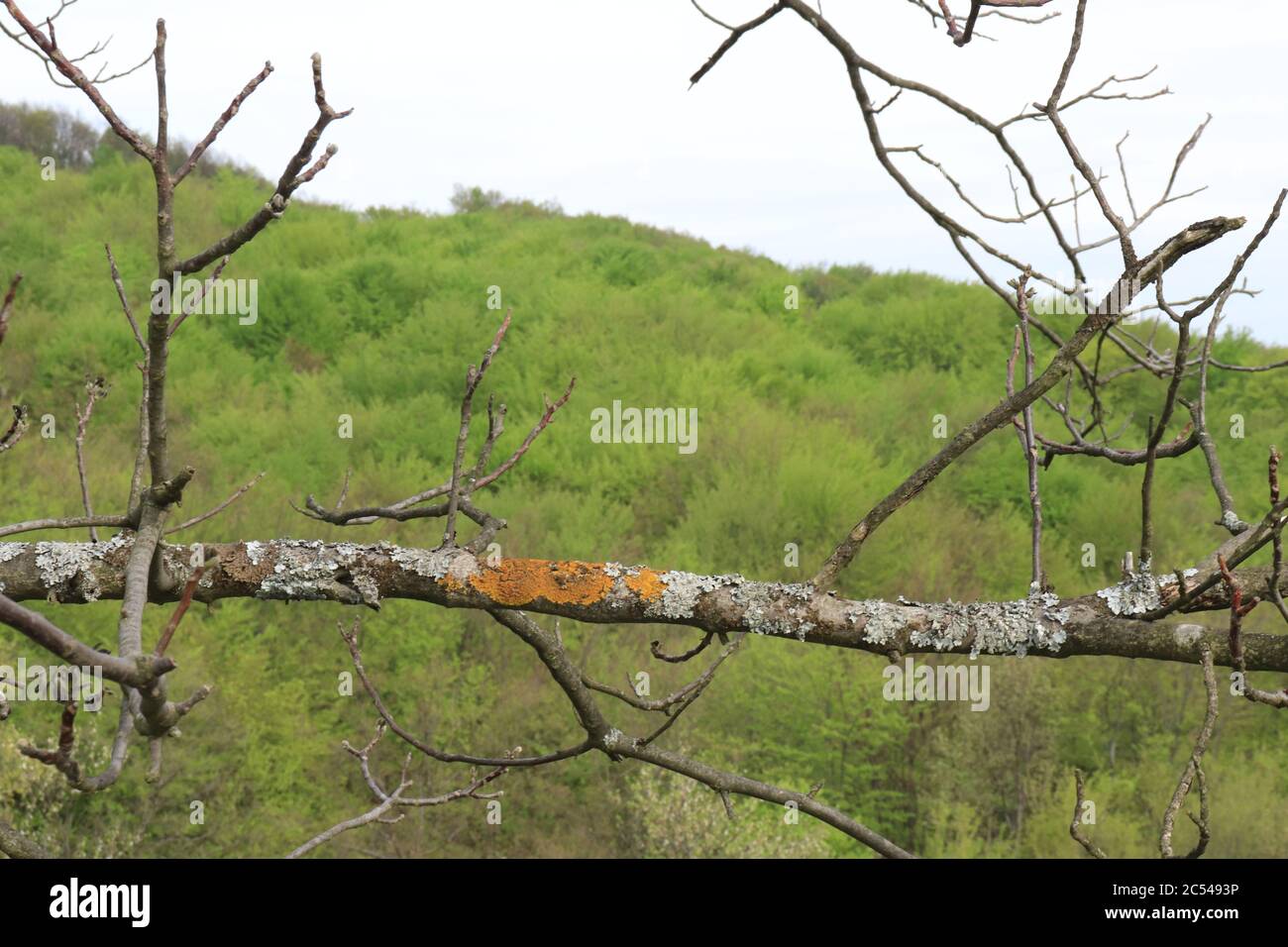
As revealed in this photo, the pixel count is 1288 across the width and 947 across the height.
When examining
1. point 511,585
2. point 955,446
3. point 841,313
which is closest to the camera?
point 955,446

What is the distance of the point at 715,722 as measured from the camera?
21.4 metres

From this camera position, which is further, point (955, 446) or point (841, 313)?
point (841, 313)

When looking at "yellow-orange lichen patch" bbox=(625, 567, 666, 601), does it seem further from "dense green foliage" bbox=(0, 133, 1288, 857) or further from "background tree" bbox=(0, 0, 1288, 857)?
"dense green foliage" bbox=(0, 133, 1288, 857)

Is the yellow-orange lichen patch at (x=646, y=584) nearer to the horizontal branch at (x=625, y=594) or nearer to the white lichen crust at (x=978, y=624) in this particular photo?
the horizontal branch at (x=625, y=594)

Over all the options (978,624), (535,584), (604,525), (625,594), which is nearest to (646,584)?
(625,594)

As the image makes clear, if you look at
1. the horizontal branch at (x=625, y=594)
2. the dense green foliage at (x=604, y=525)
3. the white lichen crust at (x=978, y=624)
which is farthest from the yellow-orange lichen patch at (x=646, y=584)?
the dense green foliage at (x=604, y=525)

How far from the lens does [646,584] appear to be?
2.45 meters

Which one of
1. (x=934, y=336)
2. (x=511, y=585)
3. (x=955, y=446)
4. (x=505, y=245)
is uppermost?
(x=505, y=245)

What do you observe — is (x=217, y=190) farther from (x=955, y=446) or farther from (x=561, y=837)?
(x=955, y=446)

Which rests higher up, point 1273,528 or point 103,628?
point 1273,528

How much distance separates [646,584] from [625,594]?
5 cm

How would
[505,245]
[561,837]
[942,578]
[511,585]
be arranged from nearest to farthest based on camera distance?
1. [511,585]
2. [561,837]
3. [942,578]
4. [505,245]
